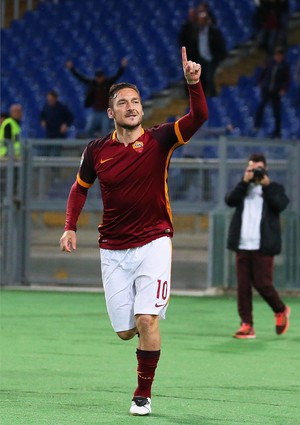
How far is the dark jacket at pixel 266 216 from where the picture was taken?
12867 millimetres

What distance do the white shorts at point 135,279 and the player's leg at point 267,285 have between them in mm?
5101

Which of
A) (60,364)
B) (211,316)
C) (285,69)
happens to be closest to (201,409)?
(60,364)

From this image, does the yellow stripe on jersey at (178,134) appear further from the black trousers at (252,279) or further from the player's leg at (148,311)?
the black trousers at (252,279)

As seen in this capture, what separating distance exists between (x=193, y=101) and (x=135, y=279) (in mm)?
1258

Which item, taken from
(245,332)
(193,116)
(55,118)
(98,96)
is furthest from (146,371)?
(98,96)

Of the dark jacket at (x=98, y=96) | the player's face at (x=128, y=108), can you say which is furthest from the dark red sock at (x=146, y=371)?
the dark jacket at (x=98, y=96)

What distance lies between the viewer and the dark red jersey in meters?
7.82

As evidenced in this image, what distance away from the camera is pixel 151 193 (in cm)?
785

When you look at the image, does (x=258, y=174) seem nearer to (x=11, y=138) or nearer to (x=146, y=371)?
(x=146, y=371)

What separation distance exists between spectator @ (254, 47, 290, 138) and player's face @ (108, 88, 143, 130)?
14.8 meters

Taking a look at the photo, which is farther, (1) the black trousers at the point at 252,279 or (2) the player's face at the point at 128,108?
(1) the black trousers at the point at 252,279

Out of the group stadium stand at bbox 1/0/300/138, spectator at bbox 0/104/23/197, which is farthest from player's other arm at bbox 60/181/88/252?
stadium stand at bbox 1/0/300/138

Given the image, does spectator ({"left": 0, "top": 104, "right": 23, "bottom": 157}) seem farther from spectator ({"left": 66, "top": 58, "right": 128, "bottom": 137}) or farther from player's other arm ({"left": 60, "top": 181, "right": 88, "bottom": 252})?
player's other arm ({"left": 60, "top": 181, "right": 88, "bottom": 252})

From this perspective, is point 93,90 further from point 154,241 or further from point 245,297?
point 154,241
